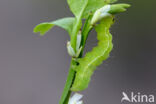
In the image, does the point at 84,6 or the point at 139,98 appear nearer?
the point at 84,6

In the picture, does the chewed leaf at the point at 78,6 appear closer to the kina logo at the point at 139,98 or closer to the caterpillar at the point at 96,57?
the caterpillar at the point at 96,57

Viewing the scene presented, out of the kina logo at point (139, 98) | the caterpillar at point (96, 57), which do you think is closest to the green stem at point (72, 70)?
the caterpillar at point (96, 57)

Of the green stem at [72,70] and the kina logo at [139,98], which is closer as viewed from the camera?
the green stem at [72,70]

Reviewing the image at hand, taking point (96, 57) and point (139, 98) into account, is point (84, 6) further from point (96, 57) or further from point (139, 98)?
point (139, 98)

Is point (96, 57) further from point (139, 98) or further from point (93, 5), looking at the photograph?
point (139, 98)

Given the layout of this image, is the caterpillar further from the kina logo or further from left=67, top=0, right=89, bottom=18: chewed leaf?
the kina logo

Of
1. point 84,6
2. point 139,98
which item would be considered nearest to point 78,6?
point 84,6

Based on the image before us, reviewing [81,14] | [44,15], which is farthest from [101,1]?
[44,15]

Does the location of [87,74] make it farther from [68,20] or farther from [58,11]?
[58,11]

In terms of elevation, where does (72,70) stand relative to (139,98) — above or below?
above
